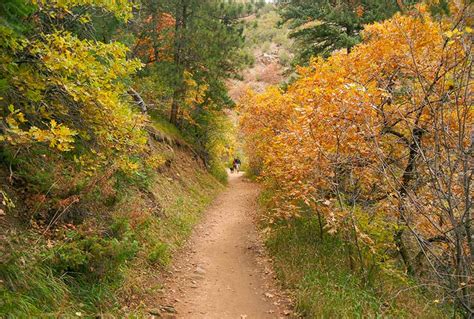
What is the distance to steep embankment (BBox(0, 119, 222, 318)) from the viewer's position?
3809 mm

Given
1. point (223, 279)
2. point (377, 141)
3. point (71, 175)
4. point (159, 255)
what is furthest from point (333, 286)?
point (71, 175)

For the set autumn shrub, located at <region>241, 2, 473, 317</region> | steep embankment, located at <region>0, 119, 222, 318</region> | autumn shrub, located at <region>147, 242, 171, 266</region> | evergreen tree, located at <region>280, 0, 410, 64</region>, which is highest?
evergreen tree, located at <region>280, 0, 410, 64</region>

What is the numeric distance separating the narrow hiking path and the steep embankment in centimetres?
55

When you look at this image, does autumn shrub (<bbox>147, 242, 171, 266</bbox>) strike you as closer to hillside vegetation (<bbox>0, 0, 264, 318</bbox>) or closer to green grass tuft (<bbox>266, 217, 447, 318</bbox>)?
hillside vegetation (<bbox>0, 0, 264, 318</bbox>)

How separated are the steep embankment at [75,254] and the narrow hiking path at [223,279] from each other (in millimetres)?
549

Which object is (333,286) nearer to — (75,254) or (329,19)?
(75,254)

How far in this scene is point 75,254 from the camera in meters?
4.39

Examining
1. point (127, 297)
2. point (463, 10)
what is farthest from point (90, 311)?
point (463, 10)

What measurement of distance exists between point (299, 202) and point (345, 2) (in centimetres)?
1058

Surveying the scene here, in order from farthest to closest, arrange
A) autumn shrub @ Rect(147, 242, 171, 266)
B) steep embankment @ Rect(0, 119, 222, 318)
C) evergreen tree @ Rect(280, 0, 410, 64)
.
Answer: evergreen tree @ Rect(280, 0, 410, 64), autumn shrub @ Rect(147, 242, 171, 266), steep embankment @ Rect(0, 119, 222, 318)

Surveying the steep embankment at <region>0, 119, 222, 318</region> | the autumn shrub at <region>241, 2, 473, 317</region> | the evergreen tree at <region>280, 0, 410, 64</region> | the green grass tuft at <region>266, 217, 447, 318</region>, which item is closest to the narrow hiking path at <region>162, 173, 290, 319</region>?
the green grass tuft at <region>266, 217, 447, 318</region>

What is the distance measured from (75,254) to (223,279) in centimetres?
360

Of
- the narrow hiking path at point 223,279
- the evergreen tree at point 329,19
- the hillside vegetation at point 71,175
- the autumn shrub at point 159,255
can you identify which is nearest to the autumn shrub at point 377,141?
the narrow hiking path at point 223,279

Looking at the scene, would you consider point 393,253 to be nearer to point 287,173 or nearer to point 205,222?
point 287,173
